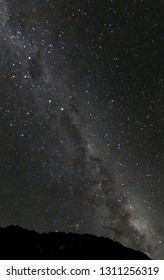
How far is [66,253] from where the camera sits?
37.3ft

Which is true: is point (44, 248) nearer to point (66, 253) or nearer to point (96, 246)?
point (66, 253)

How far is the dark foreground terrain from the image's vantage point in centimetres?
1006

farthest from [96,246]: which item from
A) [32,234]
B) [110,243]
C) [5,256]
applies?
[5,256]

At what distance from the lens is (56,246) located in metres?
11.7

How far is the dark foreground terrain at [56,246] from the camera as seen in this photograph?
396 inches

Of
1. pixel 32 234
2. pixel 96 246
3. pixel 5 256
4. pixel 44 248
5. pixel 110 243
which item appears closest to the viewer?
pixel 5 256
